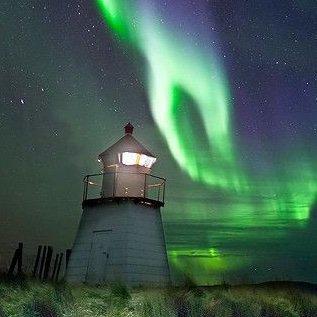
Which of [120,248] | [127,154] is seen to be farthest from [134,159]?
[120,248]

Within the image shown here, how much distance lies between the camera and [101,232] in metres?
22.5

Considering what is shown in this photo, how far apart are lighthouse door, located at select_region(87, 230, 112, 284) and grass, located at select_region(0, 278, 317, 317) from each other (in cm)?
401

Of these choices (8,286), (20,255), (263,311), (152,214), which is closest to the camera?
(8,286)

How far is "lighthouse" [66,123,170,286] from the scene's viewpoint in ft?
71.4

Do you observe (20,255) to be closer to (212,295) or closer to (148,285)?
(148,285)

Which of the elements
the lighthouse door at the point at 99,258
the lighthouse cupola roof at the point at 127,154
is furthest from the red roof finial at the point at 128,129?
the lighthouse door at the point at 99,258

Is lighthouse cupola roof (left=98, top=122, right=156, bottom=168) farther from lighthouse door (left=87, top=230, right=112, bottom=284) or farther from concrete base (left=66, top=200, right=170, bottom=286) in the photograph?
lighthouse door (left=87, top=230, right=112, bottom=284)

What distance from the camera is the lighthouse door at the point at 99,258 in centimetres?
2191

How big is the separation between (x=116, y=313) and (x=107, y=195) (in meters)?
7.97

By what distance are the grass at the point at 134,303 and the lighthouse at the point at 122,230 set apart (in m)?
3.87

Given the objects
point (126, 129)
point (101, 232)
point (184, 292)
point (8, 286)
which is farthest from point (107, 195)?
point (8, 286)

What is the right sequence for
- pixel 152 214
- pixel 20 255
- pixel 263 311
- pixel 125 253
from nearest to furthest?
pixel 263 311
pixel 125 253
pixel 152 214
pixel 20 255

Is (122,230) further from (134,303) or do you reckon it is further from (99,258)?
(134,303)

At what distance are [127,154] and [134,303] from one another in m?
7.88
